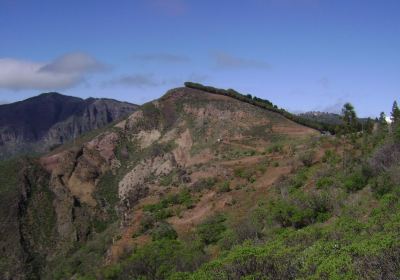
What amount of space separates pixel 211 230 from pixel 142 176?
39936mm

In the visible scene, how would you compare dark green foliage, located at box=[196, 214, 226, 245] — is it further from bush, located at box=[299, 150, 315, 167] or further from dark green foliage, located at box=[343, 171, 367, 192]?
bush, located at box=[299, 150, 315, 167]

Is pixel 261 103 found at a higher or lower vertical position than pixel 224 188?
higher

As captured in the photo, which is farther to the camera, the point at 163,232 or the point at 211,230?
the point at 163,232

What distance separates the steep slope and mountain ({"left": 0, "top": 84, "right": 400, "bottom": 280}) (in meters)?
0.19

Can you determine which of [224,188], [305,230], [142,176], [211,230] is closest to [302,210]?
[305,230]

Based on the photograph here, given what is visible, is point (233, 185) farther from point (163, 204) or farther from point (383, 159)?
point (383, 159)

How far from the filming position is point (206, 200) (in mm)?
46031

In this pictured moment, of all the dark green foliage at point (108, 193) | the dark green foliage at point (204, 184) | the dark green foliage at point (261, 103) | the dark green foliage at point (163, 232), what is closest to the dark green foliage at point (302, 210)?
the dark green foliage at point (163, 232)

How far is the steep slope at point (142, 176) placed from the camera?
4747cm

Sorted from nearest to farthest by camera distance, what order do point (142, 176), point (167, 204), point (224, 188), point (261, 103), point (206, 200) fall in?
point (206, 200), point (224, 188), point (167, 204), point (142, 176), point (261, 103)

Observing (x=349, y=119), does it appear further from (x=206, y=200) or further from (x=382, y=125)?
(x=206, y=200)

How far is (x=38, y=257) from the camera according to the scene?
2586 inches

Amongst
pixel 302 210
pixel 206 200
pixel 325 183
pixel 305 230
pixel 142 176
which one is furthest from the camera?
pixel 142 176

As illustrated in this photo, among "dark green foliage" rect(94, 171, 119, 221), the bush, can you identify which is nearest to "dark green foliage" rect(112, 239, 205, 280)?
the bush
